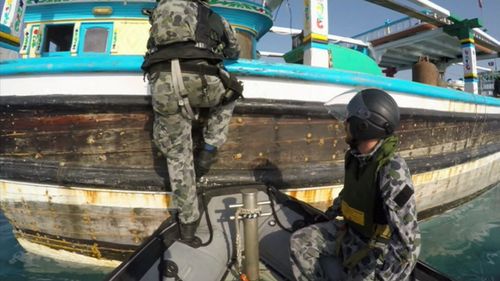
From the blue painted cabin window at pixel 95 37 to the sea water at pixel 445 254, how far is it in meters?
2.14

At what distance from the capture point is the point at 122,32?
3.55 meters

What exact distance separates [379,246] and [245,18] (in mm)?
3054

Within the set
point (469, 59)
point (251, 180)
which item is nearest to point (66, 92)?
point (251, 180)

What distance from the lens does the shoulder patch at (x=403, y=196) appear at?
1411 millimetres

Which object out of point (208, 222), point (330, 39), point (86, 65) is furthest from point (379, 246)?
point (330, 39)

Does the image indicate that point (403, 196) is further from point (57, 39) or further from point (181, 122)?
point (57, 39)

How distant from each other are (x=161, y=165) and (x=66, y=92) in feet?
2.95

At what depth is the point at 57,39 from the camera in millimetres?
3920

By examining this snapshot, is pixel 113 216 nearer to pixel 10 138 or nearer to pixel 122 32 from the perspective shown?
pixel 10 138

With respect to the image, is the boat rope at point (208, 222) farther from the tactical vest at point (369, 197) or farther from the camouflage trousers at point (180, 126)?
the tactical vest at point (369, 197)

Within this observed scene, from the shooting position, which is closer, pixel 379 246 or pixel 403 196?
pixel 403 196

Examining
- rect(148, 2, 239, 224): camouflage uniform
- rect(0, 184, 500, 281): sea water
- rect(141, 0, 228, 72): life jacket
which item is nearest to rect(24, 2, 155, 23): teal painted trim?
rect(141, 0, 228, 72): life jacket

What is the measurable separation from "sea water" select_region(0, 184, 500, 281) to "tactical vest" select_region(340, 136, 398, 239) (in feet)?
6.46

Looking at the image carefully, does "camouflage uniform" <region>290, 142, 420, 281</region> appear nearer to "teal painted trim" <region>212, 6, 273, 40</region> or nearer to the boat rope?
the boat rope
